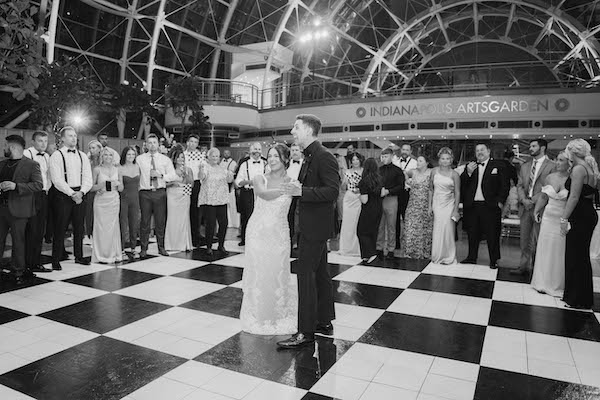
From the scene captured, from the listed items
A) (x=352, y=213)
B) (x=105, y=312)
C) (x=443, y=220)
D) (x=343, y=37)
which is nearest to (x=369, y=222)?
(x=352, y=213)

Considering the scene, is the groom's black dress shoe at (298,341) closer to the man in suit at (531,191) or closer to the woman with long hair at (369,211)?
the woman with long hair at (369,211)

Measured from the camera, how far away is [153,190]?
585cm

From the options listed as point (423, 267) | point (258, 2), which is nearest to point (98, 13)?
point (258, 2)

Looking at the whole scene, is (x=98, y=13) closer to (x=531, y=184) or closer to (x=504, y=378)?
(x=531, y=184)

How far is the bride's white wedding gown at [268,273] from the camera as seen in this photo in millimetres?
3289

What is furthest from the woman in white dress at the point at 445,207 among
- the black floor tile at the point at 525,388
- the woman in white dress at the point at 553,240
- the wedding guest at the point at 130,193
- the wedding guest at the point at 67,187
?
the wedding guest at the point at 67,187

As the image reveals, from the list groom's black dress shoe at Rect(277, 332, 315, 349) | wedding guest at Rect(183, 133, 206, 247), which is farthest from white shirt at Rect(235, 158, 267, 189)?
groom's black dress shoe at Rect(277, 332, 315, 349)

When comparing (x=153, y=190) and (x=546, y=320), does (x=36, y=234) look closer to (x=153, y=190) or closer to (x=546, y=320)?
(x=153, y=190)

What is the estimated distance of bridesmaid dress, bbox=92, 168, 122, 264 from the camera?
211 inches

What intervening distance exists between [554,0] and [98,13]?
22.3 m

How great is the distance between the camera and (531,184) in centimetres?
522

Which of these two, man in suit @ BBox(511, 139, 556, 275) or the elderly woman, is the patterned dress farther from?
the elderly woman

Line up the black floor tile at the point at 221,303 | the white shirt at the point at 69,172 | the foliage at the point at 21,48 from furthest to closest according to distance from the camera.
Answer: the white shirt at the point at 69,172, the black floor tile at the point at 221,303, the foliage at the point at 21,48

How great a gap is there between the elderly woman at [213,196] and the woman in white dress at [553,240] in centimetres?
396
